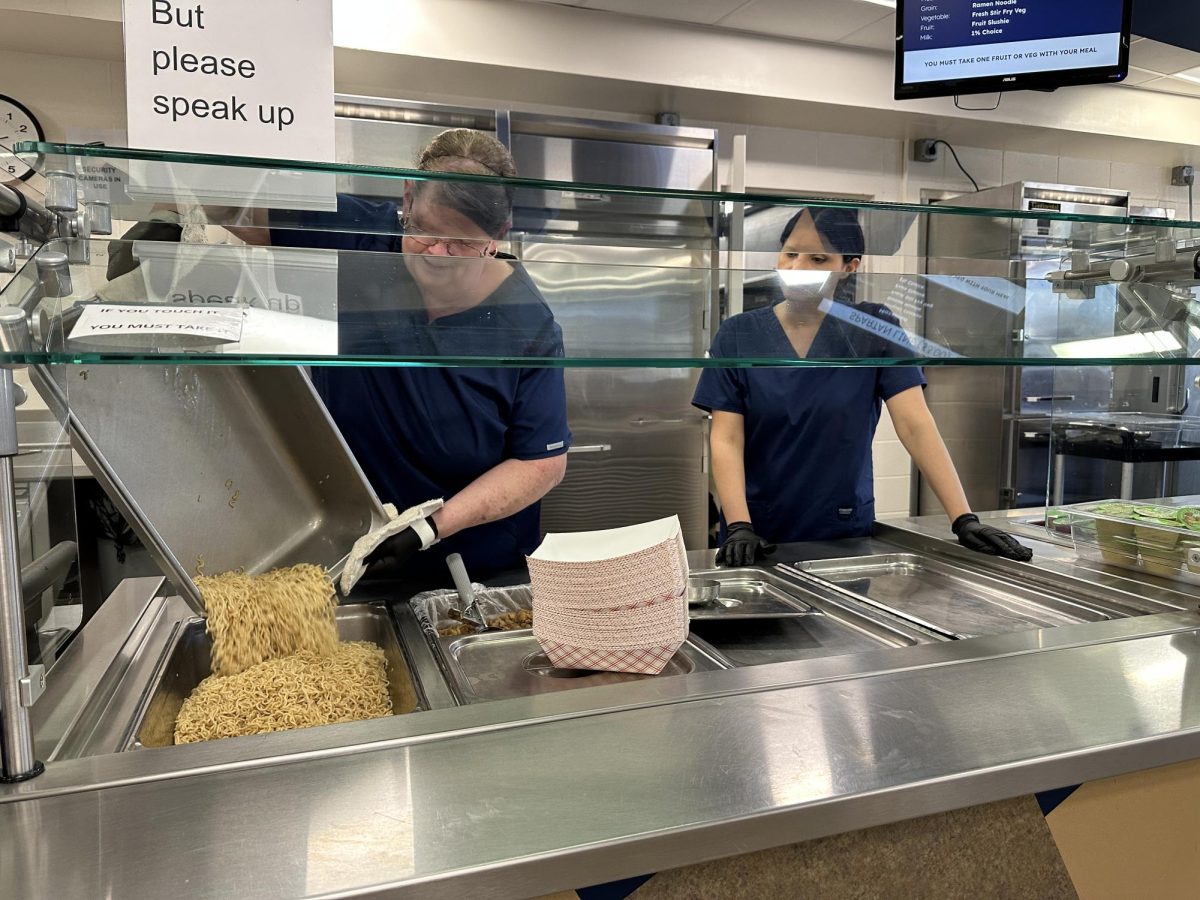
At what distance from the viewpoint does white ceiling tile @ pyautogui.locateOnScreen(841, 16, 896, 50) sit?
370 cm

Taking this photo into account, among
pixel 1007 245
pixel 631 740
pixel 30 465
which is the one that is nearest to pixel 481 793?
pixel 631 740

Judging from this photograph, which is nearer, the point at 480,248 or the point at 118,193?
the point at 118,193

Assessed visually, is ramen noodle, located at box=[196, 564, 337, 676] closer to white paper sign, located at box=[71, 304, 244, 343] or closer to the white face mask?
white paper sign, located at box=[71, 304, 244, 343]

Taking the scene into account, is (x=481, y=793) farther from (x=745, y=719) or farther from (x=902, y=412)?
(x=902, y=412)

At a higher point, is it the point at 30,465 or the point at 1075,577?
the point at 30,465

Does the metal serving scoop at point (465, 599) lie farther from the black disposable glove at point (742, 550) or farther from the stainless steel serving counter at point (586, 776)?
the black disposable glove at point (742, 550)

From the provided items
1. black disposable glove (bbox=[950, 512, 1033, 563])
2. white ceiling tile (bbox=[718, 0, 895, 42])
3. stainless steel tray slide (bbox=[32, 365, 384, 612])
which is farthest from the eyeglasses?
white ceiling tile (bbox=[718, 0, 895, 42])

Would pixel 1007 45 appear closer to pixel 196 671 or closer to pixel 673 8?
pixel 673 8

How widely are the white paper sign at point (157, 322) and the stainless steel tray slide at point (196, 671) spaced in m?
0.50

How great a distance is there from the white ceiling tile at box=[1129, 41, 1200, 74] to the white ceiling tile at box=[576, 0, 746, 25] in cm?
200

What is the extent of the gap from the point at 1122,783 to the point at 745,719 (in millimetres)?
459

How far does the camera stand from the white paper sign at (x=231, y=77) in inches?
39.5

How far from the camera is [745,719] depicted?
1002 millimetres

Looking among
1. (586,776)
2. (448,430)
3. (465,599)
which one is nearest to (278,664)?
(465,599)
